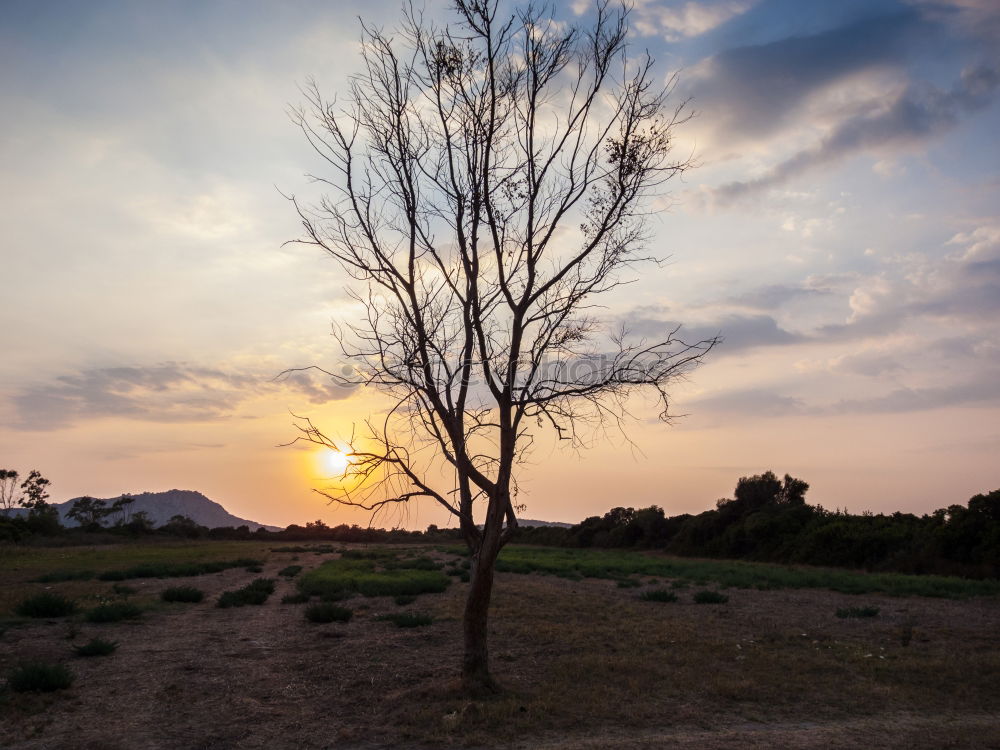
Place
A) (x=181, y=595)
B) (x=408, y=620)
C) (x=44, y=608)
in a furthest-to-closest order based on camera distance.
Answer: (x=181, y=595) → (x=408, y=620) → (x=44, y=608)

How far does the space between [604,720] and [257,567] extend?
23.6 m

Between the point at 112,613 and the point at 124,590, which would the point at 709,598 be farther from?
the point at 124,590

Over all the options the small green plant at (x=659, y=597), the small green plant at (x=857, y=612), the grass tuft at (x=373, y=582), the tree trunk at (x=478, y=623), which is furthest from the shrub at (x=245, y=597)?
the small green plant at (x=857, y=612)

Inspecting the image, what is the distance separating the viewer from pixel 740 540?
5053 cm

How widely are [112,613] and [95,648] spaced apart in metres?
3.32

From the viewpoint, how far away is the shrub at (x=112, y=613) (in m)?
14.2

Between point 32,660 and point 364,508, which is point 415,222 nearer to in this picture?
point 364,508

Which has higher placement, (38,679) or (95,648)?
(95,648)

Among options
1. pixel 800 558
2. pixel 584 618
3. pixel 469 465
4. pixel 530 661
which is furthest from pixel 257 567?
pixel 800 558

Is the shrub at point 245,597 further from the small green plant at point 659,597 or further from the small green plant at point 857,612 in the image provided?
the small green plant at point 857,612

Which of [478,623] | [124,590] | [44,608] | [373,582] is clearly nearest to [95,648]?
[44,608]

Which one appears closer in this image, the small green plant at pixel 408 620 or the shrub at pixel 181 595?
the small green plant at pixel 408 620

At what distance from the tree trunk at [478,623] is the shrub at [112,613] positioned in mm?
8715

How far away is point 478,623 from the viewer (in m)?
10.2
